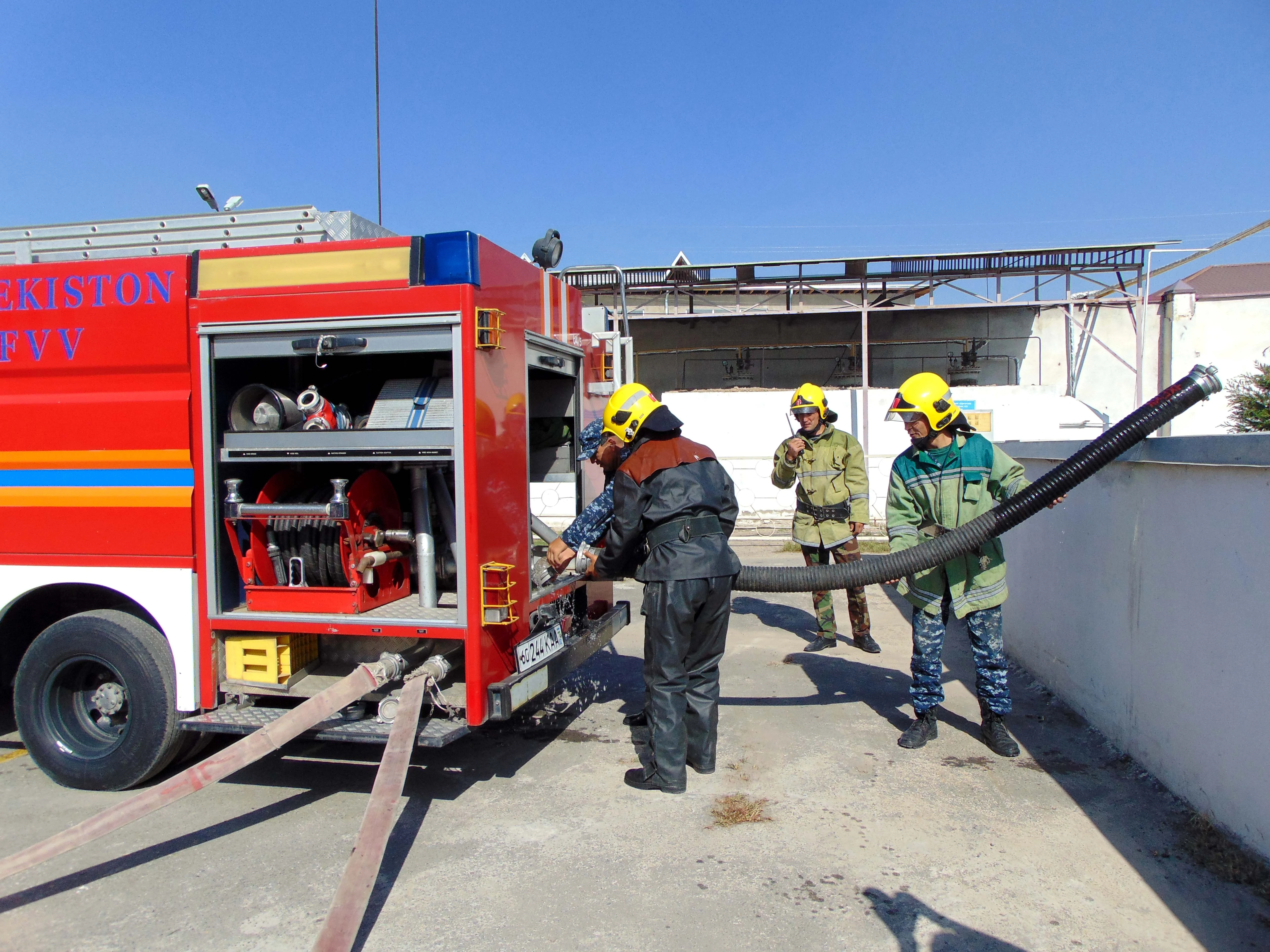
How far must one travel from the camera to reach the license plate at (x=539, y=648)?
3990mm

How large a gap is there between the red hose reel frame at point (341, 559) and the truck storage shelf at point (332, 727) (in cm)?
48

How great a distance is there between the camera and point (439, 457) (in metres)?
3.73

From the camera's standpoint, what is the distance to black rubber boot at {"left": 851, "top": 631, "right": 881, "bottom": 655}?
6574 mm

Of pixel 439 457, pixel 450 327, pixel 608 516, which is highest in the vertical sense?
pixel 450 327

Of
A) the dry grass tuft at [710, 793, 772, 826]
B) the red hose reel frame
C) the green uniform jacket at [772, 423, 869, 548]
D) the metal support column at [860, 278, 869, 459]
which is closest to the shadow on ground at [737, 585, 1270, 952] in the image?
the dry grass tuft at [710, 793, 772, 826]

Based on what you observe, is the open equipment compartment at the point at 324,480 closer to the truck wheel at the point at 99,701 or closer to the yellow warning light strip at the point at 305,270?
the yellow warning light strip at the point at 305,270

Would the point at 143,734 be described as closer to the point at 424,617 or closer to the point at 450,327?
the point at 424,617

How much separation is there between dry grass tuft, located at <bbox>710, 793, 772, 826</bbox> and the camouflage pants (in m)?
2.80

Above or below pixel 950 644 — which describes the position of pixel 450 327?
above

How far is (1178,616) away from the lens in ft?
12.6

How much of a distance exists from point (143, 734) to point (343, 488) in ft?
5.04

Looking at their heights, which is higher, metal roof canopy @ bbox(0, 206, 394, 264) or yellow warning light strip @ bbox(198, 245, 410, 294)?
metal roof canopy @ bbox(0, 206, 394, 264)

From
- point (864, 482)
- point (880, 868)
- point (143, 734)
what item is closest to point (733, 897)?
point (880, 868)

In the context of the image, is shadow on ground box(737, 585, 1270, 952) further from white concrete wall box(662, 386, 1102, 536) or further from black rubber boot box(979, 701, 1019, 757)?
white concrete wall box(662, 386, 1102, 536)
